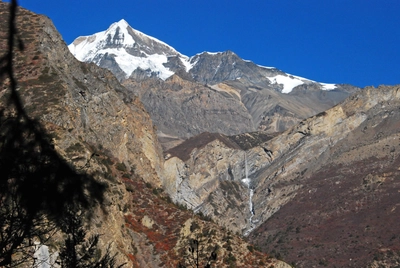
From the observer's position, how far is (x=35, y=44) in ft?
209

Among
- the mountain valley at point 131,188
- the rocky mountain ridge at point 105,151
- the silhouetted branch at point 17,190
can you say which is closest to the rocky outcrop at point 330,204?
the mountain valley at point 131,188

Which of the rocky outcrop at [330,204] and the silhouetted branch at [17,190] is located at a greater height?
the rocky outcrop at [330,204]

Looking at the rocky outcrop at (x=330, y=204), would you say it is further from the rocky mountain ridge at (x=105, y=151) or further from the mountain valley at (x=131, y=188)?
the rocky mountain ridge at (x=105, y=151)

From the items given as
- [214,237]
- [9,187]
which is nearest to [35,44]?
[214,237]

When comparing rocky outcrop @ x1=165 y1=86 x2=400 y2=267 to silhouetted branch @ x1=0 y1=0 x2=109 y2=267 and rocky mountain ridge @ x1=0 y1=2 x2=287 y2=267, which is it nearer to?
rocky mountain ridge @ x1=0 y1=2 x2=287 y2=267

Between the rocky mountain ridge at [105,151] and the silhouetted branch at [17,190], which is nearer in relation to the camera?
the silhouetted branch at [17,190]

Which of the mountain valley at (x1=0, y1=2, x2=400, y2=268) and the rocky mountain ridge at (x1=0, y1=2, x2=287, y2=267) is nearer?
the mountain valley at (x1=0, y1=2, x2=400, y2=268)

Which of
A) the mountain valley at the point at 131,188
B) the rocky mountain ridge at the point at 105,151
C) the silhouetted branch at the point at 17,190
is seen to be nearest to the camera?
the silhouetted branch at the point at 17,190

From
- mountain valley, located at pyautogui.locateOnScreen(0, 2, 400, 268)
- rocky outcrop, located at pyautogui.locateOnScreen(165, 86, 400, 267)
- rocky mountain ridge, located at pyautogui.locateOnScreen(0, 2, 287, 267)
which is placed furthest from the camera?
rocky outcrop, located at pyautogui.locateOnScreen(165, 86, 400, 267)

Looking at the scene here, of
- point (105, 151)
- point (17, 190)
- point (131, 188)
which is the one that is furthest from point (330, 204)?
point (17, 190)

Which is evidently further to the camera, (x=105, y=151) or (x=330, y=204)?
(x=330, y=204)

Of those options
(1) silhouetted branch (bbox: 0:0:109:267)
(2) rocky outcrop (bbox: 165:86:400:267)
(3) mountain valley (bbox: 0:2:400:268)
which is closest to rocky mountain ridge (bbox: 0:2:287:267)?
(3) mountain valley (bbox: 0:2:400:268)

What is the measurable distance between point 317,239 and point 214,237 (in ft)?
305

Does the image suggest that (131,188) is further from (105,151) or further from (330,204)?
(330,204)
